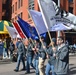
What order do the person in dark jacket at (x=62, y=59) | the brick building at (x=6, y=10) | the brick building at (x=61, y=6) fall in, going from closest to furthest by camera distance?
1. the person in dark jacket at (x=62, y=59)
2. the brick building at (x=61, y=6)
3. the brick building at (x=6, y=10)

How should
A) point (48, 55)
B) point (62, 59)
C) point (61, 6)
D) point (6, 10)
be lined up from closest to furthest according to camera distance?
point (62, 59) < point (48, 55) < point (61, 6) < point (6, 10)

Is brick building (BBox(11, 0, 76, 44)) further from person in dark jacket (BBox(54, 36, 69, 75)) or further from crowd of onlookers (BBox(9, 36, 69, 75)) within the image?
person in dark jacket (BBox(54, 36, 69, 75))

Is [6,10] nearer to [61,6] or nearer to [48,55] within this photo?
[61,6]

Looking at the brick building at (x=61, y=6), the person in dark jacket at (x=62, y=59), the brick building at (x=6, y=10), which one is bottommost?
the person in dark jacket at (x=62, y=59)

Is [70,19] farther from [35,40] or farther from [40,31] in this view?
[35,40]

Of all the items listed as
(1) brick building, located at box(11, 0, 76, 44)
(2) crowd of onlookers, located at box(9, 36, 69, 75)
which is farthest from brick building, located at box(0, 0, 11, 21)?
(2) crowd of onlookers, located at box(9, 36, 69, 75)

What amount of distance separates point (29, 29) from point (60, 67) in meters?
6.00

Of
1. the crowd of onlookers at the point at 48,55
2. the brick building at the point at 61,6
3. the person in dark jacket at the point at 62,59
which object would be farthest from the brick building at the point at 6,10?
the person in dark jacket at the point at 62,59

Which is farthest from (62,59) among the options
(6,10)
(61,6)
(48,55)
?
(6,10)

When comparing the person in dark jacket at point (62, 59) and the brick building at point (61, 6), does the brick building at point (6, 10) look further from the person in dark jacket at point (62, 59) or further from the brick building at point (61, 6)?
the person in dark jacket at point (62, 59)

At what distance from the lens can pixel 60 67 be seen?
7250 millimetres

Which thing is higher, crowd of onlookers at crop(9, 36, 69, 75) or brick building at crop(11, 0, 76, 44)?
brick building at crop(11, 0, 76, 44)

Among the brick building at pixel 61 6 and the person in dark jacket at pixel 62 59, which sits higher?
the brick building at pixel 61 6

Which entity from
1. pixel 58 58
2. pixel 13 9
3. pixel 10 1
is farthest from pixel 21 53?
pixel 10 1
